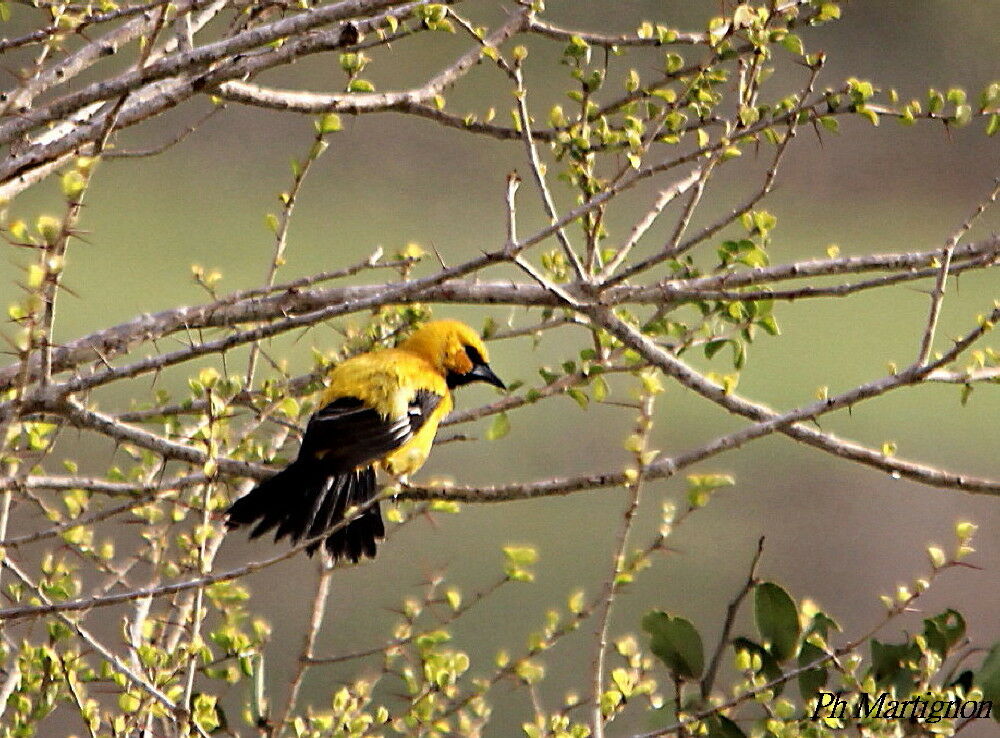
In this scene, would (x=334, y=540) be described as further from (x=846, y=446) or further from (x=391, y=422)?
(x=846, y=446)

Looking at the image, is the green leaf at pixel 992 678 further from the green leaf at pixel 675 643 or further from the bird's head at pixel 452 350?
the bird's head at pixel 452 350

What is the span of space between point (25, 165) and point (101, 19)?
14.4 inches

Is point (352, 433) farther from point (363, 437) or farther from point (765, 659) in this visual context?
point (765, 659)

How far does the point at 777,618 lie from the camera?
2.71 meters

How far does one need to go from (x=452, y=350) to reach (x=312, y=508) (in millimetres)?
997

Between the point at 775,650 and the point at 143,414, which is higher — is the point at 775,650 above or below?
below

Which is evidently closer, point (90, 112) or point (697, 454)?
point (697, 454)

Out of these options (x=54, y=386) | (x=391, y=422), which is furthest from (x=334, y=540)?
(x=54, y=386)

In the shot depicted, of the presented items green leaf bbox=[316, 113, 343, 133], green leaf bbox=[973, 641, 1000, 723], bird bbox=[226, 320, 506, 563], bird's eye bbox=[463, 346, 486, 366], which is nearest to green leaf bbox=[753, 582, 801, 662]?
green leaf bbox=[973, 641, 1000, 723]

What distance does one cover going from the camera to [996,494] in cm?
226

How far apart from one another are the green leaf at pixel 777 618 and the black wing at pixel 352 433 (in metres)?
1.05

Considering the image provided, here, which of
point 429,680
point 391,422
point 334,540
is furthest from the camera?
point 391,422

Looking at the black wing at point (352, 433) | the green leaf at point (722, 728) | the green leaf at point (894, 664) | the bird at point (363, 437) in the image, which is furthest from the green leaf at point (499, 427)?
the green leaf at point (894, 664)

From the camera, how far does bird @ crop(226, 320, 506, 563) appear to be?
2896 mm
